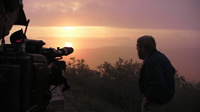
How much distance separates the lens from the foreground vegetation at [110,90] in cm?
Result: 724

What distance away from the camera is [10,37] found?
113 inches

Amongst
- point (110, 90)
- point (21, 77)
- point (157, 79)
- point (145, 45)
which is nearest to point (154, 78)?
point (157, 79)

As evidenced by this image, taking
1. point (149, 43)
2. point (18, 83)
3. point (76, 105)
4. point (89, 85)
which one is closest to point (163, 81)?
point (149, 43)

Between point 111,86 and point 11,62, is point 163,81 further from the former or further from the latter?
point 111,86

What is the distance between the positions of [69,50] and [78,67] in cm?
792

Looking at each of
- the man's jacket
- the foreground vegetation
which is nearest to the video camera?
the man's jacket

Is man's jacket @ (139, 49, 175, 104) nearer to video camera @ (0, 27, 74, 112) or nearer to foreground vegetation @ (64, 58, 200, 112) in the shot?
video camera @ (0, 27, 74, 112)

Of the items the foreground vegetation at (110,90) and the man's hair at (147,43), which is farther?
the foreground vegetation at (110,90)

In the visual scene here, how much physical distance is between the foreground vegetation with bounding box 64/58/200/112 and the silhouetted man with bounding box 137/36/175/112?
372cm

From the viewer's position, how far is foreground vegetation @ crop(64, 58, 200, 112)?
23.8ft

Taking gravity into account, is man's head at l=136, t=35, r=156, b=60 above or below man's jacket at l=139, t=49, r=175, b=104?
above

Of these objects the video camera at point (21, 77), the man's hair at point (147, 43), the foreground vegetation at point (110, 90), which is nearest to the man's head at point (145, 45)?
the man's hair at point (147, 43)

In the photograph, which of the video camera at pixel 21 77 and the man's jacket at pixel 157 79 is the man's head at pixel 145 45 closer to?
the man's jacket at pixel 157 79

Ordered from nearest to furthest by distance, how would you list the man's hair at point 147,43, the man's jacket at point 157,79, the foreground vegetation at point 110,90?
1. the man's jacket at point 157,79
2. the man's hair at point 147,43
3. the foreground vegetation at point 110,90
